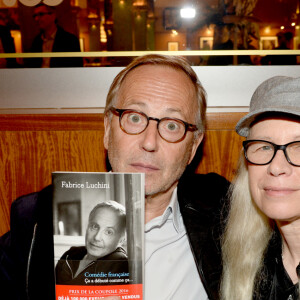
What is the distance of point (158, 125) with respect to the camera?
152 centimetres

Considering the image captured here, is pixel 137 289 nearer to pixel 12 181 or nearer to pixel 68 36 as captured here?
pixel 12 181

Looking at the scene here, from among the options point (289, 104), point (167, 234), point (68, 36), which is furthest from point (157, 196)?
point (68, 36)

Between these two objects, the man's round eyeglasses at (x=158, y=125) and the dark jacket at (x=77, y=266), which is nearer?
the dark jacket at (x=77, y=266)

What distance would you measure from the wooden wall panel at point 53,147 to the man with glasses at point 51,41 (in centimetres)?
37

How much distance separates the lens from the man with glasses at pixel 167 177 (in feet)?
4.69

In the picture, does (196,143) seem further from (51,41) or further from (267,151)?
(51,41)

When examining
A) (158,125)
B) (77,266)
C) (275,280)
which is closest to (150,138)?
(158,125)

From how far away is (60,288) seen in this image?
1.11 metres

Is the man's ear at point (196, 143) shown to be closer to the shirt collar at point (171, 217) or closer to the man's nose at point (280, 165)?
the shirt collar at point (171, 217)

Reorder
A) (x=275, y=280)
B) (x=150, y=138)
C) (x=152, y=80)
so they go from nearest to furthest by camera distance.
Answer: (x=275, y=280) → (x=150, y=138) → (x=152, y=80)

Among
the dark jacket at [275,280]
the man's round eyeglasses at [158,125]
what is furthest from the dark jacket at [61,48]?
the dark jacket at [275,280]

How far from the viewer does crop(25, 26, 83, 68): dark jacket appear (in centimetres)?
193

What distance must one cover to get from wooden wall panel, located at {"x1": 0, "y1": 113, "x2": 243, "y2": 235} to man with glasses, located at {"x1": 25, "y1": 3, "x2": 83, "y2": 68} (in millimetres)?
366

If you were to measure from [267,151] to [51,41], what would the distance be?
1.38 m
